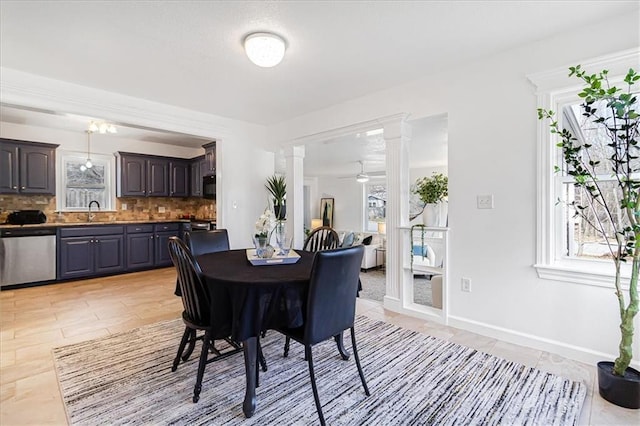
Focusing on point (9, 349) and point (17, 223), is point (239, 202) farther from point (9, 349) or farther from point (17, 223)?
point (17, 223)

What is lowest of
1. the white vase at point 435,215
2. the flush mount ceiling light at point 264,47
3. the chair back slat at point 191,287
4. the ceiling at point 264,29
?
the chair back slat at point 191,287

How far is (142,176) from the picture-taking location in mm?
5984

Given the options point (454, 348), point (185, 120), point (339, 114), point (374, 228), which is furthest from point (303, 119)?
point (374, 228)

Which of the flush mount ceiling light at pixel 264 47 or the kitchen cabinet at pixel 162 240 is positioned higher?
the flush mount ceiling light at pixel 264 47

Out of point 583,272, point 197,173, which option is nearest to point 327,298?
point 583,272

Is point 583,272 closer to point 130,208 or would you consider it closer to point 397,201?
point 397,201

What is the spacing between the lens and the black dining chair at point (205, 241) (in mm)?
2951

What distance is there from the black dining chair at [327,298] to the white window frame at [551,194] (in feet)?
5.38

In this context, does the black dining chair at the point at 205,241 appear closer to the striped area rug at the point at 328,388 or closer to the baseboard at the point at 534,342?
the striped area rug at the point at 328,388

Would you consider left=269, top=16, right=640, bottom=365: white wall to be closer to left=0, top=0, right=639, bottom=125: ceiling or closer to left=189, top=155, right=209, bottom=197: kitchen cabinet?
left=0, top=0, right=639, bottom=125: ceiling

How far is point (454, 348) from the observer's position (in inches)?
102

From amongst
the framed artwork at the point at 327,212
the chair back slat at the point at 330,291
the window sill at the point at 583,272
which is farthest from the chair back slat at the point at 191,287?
the framed artwork at the point at 327,212

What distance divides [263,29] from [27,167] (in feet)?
16.1

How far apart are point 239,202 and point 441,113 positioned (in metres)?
3.14
